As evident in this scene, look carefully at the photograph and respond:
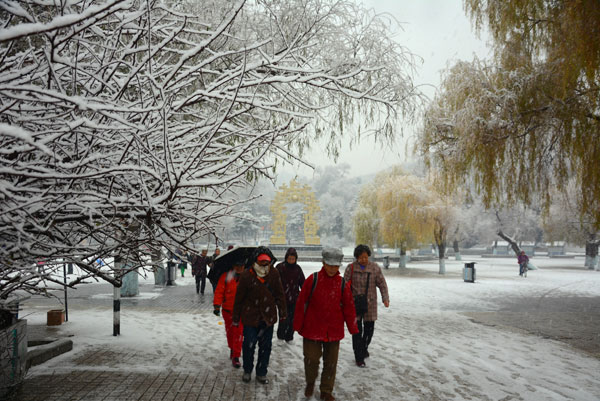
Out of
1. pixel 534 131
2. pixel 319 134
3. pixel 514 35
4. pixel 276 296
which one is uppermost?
pixel 514 35

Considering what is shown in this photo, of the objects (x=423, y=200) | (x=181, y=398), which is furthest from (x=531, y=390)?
(x=423, y=200)

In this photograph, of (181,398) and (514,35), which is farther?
(514,35)

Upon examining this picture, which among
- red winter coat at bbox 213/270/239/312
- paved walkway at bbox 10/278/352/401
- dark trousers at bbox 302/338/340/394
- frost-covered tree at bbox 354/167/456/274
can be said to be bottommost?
paved walkway at bbox 10/278/352/401

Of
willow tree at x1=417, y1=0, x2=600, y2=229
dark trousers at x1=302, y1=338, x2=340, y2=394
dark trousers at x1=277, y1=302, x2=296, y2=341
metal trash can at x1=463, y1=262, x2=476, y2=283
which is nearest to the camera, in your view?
dark trousers at x1=302, y1=338, x2=340, y2=394

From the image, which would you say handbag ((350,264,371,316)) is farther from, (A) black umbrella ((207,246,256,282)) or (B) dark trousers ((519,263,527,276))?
(B) dark trousers ((519,263,527,276))

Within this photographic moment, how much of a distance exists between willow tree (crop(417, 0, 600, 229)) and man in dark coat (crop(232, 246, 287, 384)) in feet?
15.5

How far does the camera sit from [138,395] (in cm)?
496

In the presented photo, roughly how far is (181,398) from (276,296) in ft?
5.28

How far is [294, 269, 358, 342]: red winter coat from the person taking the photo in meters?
4.99

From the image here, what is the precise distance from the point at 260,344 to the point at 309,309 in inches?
38.0

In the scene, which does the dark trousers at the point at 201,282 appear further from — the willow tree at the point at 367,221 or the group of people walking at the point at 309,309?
the willow tree at the point at 367,221

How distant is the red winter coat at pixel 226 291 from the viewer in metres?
6.51

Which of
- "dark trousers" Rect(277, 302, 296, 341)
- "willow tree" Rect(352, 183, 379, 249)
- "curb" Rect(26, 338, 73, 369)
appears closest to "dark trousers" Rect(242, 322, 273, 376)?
"dark trousers" Rect(277, 302, 296, 341)

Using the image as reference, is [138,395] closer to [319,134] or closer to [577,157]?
[319,134]
